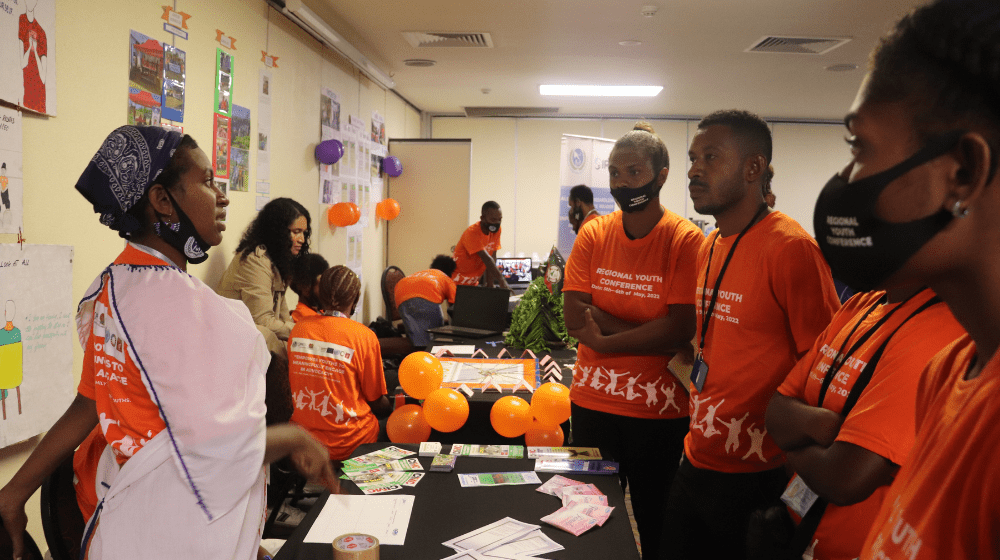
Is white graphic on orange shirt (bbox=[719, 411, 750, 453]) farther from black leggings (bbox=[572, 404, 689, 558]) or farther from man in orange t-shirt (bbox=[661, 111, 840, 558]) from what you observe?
black leggings (bbox=[572, 404, 689, 558])

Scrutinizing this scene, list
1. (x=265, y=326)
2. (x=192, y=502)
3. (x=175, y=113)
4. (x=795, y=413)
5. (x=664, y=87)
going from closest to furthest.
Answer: (x=192, y=502) → (x=795, y=413) → (x=175, y=113) → (x=265, y=326) → (x=664, y=87)

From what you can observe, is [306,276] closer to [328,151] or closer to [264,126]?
[264,126]

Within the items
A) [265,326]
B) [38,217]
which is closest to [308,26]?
[265,326]

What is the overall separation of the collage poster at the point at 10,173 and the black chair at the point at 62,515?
1.13m

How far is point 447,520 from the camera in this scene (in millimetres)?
1553

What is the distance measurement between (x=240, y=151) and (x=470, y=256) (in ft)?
10.6

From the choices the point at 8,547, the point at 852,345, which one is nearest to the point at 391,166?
the point at 8,547

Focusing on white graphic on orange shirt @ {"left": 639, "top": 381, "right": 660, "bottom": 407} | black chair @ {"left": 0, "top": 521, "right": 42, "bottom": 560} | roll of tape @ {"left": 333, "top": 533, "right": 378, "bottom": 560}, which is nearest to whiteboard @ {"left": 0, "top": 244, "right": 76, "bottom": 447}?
black chair @ {"left": 0, "top": 521, "right": 42, "bottom": 560}

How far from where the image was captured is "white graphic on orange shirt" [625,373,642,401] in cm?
210

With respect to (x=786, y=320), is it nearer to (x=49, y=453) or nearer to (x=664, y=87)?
(x=49, y=453)

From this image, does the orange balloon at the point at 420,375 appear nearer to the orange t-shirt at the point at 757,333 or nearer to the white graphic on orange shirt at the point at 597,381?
the white graphic on orange shirt at the point at 597,381

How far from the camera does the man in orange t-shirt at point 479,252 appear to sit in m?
6.64

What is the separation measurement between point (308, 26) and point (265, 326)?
93.1 inches

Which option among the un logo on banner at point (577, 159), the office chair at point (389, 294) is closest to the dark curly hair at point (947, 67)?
the un logo on banner at point (577, 159)
